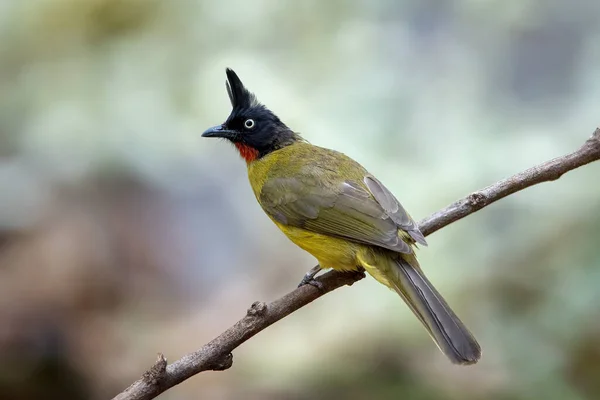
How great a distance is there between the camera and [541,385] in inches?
148

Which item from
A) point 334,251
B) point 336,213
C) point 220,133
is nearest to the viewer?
point 334,251

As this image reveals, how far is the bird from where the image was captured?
8.54ft

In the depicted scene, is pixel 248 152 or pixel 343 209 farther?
pixel 248 152

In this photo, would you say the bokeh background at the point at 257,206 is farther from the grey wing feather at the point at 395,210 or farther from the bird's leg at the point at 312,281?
the bird's leg at the point at 312,281

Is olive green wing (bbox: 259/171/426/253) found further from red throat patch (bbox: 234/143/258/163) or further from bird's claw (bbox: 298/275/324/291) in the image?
red throat patch (bbox: 234/143/258/163)

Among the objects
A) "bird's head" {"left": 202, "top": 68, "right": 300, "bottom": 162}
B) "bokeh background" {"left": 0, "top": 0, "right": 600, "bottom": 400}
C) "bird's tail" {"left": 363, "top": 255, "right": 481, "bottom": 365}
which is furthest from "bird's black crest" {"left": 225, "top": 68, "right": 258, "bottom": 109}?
"bird's tail" {"left": 363, "top": 255, "right": 481, "bottom": 365}

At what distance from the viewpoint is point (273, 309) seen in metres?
2.44

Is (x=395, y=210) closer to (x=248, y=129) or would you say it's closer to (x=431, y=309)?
(x=431, y=309)

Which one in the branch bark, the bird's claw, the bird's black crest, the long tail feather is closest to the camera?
the branch bark

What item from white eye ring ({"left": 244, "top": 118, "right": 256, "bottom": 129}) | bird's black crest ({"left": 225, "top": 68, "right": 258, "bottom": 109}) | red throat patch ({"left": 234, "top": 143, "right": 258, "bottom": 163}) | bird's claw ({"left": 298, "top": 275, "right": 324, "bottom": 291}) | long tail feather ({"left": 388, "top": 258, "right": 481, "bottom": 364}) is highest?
bird's black crest ({"left": 225, "top": 68, "right": 258, "bottom": 109})

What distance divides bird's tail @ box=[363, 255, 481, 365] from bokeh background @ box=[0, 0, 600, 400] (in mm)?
1171

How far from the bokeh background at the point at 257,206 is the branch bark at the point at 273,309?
1208 mm

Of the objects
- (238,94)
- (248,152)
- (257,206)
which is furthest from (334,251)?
(257,206)

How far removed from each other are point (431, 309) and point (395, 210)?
539 millimetres
